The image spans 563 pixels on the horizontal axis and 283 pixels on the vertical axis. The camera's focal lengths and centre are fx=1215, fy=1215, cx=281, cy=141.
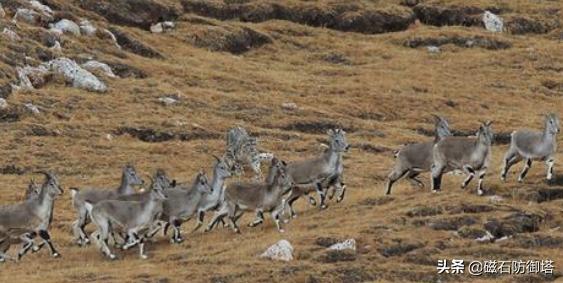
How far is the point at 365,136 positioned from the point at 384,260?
3092 centimetres

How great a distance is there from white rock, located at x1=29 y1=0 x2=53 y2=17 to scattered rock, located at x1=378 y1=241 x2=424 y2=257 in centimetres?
5267

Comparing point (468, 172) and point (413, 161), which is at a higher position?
point (468, 172)

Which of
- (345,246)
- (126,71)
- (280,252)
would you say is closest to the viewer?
(280,252)

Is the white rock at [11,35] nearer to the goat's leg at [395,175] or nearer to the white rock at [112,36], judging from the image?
the white rock at [112,36]

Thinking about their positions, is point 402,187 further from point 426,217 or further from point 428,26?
point 428,26

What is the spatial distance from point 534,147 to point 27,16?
155 feet

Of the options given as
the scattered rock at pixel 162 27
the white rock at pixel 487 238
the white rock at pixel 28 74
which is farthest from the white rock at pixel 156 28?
the white rock at pixel 487 238

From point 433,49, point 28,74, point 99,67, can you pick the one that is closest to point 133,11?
point 99,67

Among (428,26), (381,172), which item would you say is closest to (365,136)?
(381,172)

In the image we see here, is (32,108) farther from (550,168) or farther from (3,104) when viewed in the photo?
(550,168)

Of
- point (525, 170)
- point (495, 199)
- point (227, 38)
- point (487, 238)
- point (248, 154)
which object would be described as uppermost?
point (487, 238)

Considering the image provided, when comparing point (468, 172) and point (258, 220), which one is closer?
point (258, 220)

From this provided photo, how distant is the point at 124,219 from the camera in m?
31.9

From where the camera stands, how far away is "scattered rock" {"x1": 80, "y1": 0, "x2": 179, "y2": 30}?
287 ft
